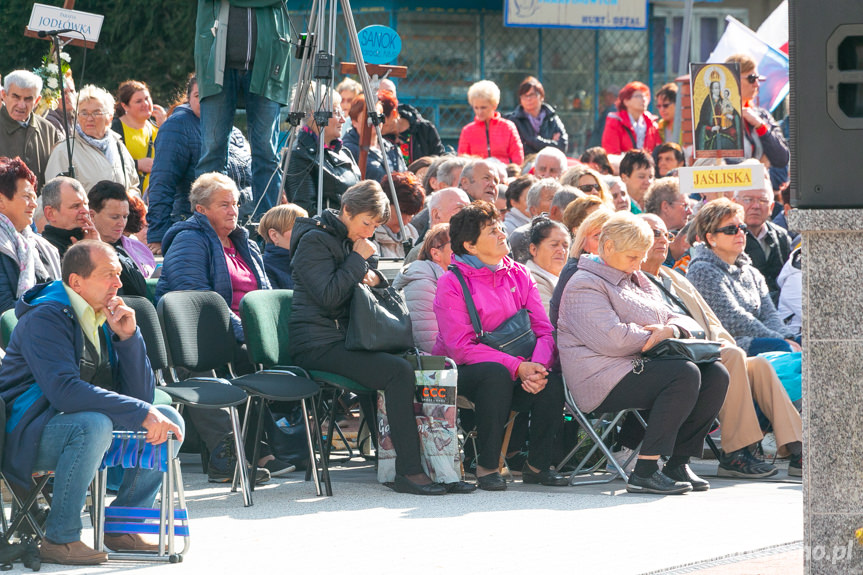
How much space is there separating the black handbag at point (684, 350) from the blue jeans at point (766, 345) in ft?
3.96

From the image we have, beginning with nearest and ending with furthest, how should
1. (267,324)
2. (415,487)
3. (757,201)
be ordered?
(415,487) → (267,324) → (757,201)

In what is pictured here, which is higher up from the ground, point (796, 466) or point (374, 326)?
point (374, 326)

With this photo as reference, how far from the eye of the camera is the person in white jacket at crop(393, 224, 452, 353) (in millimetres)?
8211

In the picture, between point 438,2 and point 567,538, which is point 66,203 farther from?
point 438,2

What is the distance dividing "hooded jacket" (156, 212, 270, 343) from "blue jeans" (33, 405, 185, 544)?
7.59 feet

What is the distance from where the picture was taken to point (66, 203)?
7.80 metres

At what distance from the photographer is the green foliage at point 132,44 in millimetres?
20016

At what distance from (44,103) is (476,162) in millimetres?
3814

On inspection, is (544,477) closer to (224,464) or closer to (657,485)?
(657,485)

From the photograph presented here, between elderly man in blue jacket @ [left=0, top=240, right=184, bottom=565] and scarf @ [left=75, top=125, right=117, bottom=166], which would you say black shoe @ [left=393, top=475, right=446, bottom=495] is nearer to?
elderly man in blue jacket @ [left=0, top=240, right=184, bottom=565]

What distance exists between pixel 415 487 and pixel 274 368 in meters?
1.08

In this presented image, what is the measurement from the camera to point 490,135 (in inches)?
543

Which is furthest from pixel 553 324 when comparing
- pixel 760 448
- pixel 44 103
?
pixel 44 103

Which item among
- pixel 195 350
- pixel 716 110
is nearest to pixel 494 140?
pixel 716 110
